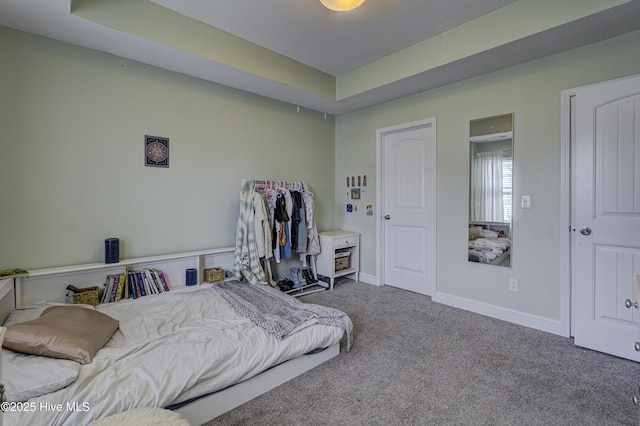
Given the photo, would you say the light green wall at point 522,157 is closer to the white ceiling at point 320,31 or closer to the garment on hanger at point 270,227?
the white ceiling at point 320,31

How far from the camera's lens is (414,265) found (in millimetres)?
3869

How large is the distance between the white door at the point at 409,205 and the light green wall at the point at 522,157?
0.43 feet

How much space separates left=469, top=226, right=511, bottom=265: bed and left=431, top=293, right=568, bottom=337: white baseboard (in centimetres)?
47

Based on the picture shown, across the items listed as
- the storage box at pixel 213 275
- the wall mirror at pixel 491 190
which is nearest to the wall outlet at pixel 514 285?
the wall mirror at pixel 491 190

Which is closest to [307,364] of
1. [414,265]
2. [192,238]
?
[192,238]

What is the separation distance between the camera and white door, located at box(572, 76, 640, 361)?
89.6 inches

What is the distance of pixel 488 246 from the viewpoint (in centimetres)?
313

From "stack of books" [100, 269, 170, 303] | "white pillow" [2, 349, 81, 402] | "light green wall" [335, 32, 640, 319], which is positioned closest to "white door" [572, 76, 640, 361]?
"light green wall" [335, 32, 640, 319]

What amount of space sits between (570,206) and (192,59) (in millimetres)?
3633

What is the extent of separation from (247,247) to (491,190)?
2.67m

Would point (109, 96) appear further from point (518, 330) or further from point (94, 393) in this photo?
point (518, 330)

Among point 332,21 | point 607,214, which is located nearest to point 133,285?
point 332,21

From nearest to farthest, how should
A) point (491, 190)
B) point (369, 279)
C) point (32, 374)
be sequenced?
point (32, 374), point (491, 190), point (369, 279)

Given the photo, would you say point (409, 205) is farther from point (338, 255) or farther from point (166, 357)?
point (166, 357)
